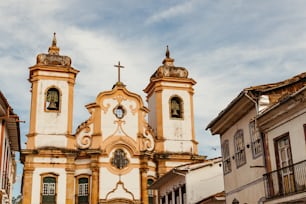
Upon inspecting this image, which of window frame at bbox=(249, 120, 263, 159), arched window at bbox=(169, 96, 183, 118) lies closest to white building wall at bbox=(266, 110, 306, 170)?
window frame at bbox=(249, 120, 263, 159)

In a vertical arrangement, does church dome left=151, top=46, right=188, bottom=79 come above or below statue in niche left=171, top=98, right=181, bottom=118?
above

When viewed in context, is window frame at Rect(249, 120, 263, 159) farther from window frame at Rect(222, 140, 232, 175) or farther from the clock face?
the clock face

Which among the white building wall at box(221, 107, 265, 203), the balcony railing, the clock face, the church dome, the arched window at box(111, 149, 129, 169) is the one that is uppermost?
the church dome

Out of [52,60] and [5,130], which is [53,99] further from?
[5,130]

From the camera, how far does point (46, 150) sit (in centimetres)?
2841

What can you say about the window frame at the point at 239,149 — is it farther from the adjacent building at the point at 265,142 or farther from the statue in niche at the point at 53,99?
the statue in niche at the point at 53,99

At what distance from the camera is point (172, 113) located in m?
32.3

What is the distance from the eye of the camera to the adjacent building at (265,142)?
1204cm

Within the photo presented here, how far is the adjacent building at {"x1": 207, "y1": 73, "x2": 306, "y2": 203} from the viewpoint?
12.0 metres

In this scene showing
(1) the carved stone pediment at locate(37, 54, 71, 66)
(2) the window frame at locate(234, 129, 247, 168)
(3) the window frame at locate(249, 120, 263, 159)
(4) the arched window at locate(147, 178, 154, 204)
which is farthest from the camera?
(1) the carved stone pediment at locate(37, 54, 71, 66)

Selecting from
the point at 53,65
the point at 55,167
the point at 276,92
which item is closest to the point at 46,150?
the point at 55,167

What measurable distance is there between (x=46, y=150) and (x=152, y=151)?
6778mm

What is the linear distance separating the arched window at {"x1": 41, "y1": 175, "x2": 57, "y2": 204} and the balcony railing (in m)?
17.3

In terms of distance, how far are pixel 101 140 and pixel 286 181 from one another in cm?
1845
